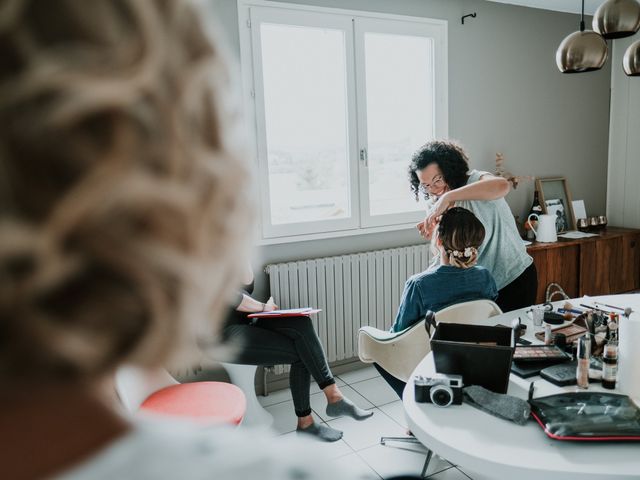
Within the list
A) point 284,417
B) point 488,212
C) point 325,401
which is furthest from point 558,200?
point 284,417

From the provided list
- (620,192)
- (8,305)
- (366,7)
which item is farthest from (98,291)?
(620,192)

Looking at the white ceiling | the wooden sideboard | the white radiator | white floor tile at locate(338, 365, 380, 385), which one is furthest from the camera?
the white ceiling

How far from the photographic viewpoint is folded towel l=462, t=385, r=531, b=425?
3.96ft

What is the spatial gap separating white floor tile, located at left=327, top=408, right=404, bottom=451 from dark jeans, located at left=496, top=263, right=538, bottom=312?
0.89 m

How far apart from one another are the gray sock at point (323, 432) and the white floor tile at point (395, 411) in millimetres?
347

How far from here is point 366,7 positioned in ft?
10.4

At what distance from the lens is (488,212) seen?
7.79 ft

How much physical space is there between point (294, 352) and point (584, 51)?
1920mm

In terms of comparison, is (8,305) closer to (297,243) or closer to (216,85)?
(216,85)

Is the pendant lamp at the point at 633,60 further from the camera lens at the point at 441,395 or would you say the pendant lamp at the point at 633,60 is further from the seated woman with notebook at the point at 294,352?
the seated woman with notebook at the point at 294,352

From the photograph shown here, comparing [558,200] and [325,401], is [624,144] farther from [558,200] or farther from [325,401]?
[325,401]

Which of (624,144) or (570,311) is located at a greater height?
(624,144)

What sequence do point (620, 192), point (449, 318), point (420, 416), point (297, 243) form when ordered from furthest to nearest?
point (620, 192)
point (297, 243)
point (449, 318)
point (420, 416)

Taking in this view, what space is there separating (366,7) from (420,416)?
109 inches
